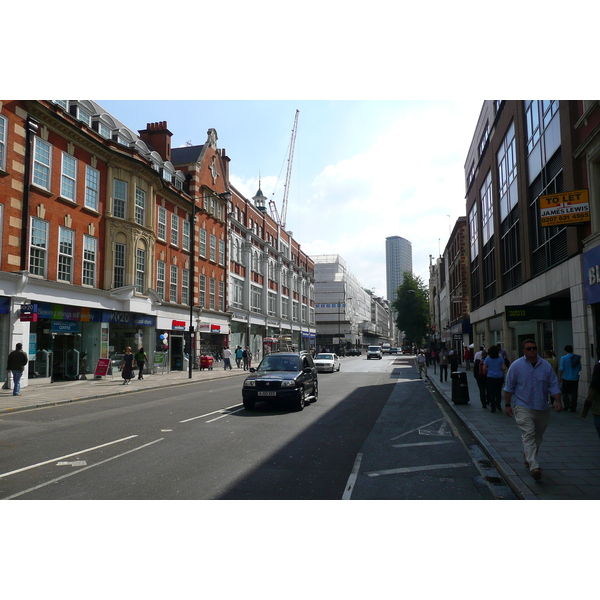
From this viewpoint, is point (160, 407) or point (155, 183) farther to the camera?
point (155, 183)

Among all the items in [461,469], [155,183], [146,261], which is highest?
[155,183]

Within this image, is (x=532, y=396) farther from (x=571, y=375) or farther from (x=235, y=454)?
(x=571, y=375)

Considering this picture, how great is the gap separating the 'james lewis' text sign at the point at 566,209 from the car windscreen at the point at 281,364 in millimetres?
8128

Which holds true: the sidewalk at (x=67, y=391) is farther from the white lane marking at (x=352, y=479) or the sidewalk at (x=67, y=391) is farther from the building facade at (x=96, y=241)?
the white lane marking at (x=352, y=479)

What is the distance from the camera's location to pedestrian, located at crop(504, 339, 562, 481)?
6781 millimetres

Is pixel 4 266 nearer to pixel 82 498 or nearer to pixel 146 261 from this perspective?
pixel 146 261

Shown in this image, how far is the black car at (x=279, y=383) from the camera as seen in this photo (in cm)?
1342

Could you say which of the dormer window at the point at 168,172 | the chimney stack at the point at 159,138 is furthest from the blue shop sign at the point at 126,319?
the chimney stack at the point at 159,138

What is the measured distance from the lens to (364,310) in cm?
14862

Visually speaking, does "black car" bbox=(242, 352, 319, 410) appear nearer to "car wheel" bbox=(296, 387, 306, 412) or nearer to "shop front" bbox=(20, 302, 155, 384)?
"car wheel" bbox=(296, 387, 306, 412)

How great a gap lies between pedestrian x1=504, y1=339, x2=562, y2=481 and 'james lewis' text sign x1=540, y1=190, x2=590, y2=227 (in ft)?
24.3

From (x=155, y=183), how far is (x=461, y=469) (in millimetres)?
27521

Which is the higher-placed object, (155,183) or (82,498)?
(155,183)

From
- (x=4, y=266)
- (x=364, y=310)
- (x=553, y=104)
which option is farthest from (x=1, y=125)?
(x=364, y=310)
